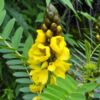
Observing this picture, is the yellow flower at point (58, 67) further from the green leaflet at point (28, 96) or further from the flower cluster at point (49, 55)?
the green leaflet at point (28, 96)

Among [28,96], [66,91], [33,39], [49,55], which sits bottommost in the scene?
[33,39]

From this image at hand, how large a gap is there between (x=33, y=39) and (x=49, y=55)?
75.8 inches

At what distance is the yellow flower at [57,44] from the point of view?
1.21 m

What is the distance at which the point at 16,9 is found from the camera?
309cm

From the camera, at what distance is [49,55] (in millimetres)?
1229

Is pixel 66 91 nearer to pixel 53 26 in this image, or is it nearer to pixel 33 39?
pixel 53 26

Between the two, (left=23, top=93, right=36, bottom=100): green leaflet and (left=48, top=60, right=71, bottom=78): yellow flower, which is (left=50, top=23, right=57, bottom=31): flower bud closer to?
(left=48, top=60, right=71, bottom=78): yellow flower

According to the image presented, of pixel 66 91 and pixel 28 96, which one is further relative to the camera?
pixel 28 96

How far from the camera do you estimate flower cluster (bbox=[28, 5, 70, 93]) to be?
1228mm

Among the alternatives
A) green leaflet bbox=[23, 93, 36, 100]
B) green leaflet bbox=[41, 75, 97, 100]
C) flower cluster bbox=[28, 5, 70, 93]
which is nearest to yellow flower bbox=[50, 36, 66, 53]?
flower cluster bbox=[28, 5, 70, 93]

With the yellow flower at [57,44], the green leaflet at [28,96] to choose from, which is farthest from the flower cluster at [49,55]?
the green leaflet at [28,96]

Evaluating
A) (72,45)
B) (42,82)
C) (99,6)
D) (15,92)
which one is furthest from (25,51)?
(99,6)

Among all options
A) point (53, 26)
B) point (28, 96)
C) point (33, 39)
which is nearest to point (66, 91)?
point (53, 26)

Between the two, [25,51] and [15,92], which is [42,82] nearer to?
[25,51]
